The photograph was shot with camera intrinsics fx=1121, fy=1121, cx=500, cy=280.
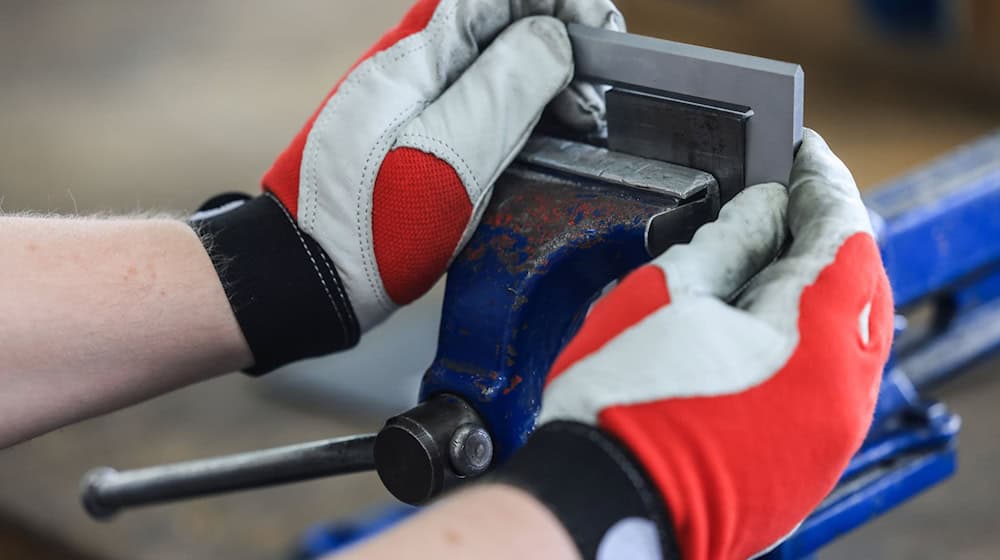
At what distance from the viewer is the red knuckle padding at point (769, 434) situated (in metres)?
0.61

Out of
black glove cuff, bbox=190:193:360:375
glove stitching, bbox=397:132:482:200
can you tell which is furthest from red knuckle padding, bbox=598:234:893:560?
black glove cuff, bbox=190:193:360:375

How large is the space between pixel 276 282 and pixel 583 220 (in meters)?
0.28

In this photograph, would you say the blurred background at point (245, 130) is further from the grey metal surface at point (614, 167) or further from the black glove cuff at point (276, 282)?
the grey metal surface at point (614, 167)

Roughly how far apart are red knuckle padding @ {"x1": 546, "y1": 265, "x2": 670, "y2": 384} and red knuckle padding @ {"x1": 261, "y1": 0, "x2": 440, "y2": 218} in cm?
30

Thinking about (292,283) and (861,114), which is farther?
(861,114)

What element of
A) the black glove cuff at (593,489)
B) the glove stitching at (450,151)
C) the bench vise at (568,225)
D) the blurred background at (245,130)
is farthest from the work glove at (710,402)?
the blurred background at (245,130)

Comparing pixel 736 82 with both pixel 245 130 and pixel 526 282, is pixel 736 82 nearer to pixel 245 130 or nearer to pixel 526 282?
pixel 526 282

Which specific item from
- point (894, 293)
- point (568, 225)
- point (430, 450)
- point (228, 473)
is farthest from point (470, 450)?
point (894, 293)

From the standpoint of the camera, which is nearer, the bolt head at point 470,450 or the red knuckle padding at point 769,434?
the red knuckle padding at point 769,434

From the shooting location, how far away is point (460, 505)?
0.61 metres

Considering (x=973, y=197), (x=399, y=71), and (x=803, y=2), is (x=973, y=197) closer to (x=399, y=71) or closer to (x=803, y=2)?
(x=399, y=71)

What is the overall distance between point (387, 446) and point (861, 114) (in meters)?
2.92

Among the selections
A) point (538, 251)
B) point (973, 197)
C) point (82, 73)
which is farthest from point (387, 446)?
point (82, 73)

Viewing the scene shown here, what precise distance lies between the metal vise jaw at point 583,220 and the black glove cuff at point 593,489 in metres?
0.19
